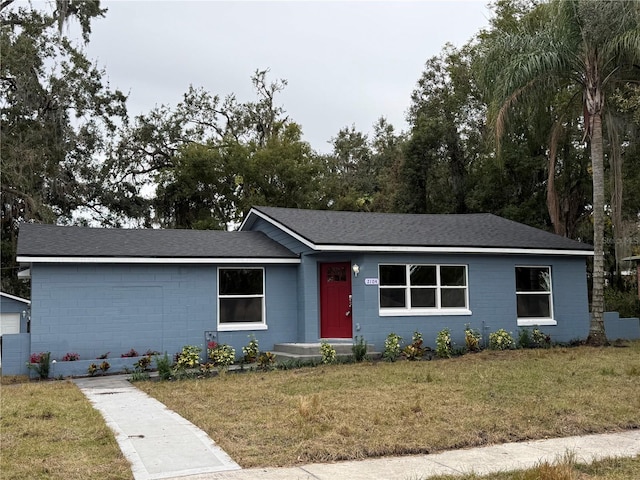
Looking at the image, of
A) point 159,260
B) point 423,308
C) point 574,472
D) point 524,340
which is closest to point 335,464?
point 574,472

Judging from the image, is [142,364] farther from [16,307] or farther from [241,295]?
[16,307]

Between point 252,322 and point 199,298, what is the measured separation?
1570 millimetres

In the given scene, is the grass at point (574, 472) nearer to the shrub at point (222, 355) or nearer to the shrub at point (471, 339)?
the shrub at point (222, 355)

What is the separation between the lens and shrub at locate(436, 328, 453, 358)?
594 inches

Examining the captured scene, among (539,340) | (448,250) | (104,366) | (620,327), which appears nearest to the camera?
(104,366)

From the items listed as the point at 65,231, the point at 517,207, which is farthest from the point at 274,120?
the point at 65,231

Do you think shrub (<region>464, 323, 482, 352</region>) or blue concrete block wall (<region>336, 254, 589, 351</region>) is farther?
shrub (<region>464, 323, 482, 352</region>)

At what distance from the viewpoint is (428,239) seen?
16.7m

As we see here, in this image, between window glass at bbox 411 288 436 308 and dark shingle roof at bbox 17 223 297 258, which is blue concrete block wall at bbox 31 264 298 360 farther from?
window glass at bbox 411 288 436 308

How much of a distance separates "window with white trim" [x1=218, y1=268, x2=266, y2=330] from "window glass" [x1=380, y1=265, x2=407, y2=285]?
10.4ft

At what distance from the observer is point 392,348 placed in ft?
49.4

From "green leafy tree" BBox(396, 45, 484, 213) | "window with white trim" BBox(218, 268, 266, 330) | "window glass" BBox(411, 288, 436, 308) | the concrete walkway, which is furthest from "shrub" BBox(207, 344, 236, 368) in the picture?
"green leafy tree" BBox(396, 45, 484, 213)

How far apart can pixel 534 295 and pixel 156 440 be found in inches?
522

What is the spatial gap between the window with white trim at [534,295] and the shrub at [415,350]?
3.58 m
